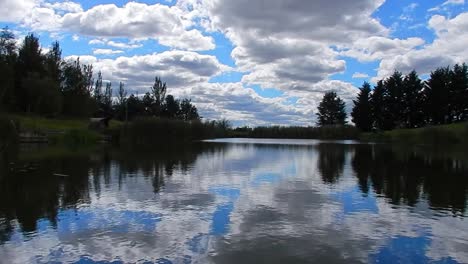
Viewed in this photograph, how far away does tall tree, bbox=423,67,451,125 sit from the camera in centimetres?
8938

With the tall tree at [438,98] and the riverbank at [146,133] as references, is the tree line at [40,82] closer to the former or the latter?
the riverbank at [146,133]

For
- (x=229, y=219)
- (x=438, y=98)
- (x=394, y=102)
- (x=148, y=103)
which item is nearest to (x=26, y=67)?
(x=148, y=103)

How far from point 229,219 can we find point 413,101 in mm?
91237

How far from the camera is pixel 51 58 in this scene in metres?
97.3

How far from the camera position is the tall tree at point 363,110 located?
10644cm

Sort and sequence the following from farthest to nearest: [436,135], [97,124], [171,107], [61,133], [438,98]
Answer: [171,107], [438,98], [97,124], [436,135], [61,133]

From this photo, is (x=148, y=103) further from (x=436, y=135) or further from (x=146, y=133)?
(x=436, y=135)

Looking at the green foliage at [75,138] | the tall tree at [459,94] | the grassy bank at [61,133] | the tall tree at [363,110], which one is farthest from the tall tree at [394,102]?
the green foliage at [75,138]

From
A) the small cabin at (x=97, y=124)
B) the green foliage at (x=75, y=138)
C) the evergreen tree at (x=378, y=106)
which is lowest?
the green foliage at (x=75, y=138)

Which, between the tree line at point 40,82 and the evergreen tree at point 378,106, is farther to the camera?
the evergreen tree at point 378,106

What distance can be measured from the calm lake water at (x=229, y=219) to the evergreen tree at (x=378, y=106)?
81.4 m

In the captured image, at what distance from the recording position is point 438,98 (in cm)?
9012

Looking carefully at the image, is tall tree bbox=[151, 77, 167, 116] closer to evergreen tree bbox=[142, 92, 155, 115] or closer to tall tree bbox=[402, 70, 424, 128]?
evergreen tree bbox=[142, 92, 155, 115]

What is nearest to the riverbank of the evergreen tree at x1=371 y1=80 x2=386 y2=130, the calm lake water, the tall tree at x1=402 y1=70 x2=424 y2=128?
the evergreen tree at x1=371 y1=80 x2=386 y2=130
